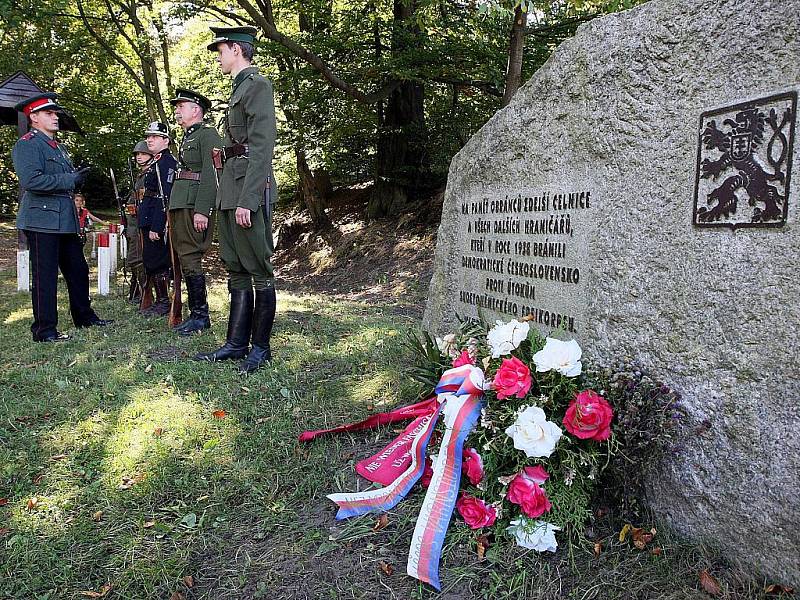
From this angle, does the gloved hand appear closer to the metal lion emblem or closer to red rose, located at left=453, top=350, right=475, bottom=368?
red rose, located at left=453, top=350, right=475, bottom=368

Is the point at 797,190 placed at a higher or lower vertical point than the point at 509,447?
higher

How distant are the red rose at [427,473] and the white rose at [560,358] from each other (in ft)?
2.23

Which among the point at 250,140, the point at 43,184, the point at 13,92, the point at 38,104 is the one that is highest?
the point at 13,92

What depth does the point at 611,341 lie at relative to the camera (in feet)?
8.49

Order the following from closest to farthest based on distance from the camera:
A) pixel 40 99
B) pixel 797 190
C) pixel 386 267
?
pixel 797 190 < pixel 40 99 < pixel 386 267

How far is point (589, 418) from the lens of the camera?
2.34 metres

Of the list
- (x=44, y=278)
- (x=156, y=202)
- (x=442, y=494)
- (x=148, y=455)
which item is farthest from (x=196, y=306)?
(x=442, y=494)

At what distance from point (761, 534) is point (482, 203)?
2053mm

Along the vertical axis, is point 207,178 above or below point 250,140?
below

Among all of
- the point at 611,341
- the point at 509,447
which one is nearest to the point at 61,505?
the point at 509,447

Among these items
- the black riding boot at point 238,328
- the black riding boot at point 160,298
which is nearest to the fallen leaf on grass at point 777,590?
the black riding boot at point 238,328

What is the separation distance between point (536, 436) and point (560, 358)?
14.0 inches

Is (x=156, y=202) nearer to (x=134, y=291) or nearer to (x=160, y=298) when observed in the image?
(x=160, y=298)

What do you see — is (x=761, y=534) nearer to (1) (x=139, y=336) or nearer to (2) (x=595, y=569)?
(2) (x=595, y=569)
